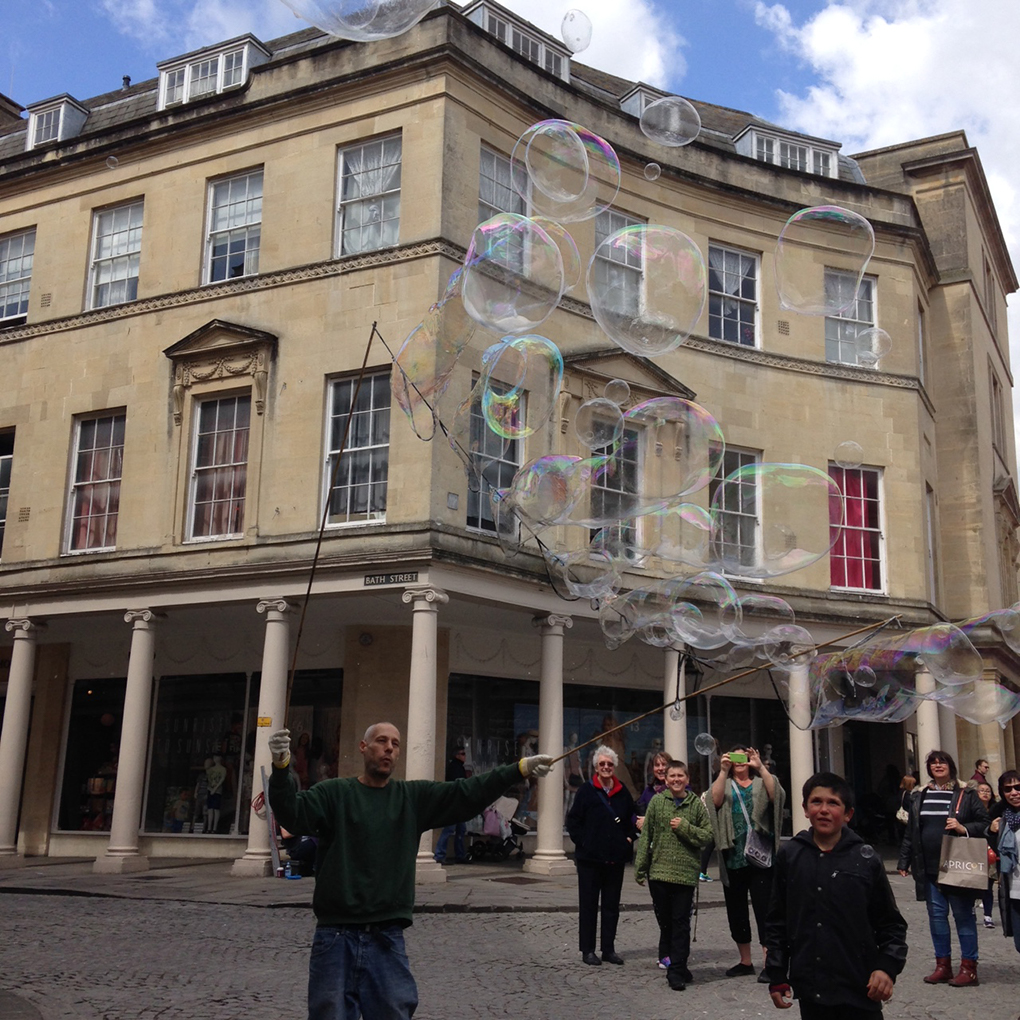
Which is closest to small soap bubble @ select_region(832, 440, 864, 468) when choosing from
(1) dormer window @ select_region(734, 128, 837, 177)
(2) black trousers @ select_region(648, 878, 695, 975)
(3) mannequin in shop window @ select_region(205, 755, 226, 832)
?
(1) dormer window @ select_region(734, 128, 837, 177)

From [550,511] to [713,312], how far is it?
1129cm

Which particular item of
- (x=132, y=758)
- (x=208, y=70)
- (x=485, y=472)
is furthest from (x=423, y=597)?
(x=208, y=70)

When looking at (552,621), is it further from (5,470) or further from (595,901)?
(5,470)

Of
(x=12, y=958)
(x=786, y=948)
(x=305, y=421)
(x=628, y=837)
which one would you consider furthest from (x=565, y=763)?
(x=786, y=948)

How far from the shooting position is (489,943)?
11.5 metres

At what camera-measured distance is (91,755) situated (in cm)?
2264

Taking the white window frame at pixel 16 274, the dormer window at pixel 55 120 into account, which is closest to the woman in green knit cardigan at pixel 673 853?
the white window frame at pixel 16 274

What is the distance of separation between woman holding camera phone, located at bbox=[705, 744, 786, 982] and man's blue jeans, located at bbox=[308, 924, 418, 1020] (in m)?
4.84

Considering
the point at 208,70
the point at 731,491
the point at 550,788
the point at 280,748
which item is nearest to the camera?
Answer: the point at 280,748

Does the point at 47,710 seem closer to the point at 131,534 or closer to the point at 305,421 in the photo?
the point at 131,534

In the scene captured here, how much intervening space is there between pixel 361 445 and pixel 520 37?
910 cm

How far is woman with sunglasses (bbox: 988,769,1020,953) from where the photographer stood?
9375 mm

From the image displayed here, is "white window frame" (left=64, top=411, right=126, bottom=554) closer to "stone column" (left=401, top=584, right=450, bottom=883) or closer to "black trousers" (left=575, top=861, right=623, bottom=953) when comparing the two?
"stone column" (left=401, top=584, right=450, bottom=883)

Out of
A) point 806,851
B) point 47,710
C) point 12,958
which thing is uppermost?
point 47,710
